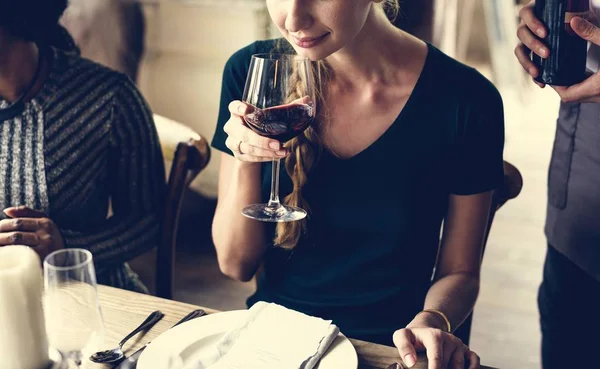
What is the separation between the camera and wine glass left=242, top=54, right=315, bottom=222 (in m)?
1.10

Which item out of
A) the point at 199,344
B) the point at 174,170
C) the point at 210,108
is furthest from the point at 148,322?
the point at 210,108

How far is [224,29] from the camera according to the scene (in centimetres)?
356

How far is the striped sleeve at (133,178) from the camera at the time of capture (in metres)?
1.58

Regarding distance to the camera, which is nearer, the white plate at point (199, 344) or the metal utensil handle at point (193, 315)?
the white plate at point (199, 344)

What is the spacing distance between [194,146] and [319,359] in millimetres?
702

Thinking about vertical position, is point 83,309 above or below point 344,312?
above

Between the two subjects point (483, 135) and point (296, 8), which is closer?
point (296, 8)

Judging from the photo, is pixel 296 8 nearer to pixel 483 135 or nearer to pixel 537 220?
pixel 483 135

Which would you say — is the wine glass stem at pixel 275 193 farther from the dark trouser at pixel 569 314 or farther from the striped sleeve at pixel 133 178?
the dark trouser at pixel 569 314

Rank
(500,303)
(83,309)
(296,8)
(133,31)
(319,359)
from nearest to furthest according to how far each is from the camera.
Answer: (83,309) < (319,359) < (296,8) < (500,303) < (133,31)

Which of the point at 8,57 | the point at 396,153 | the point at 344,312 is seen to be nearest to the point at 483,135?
the point at 396,153

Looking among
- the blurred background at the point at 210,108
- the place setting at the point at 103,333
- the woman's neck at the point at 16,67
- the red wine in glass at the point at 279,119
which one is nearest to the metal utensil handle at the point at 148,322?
the place setting at the point at 103,333

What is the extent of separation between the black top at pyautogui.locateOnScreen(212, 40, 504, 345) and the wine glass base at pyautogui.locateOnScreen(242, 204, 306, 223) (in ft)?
0.56

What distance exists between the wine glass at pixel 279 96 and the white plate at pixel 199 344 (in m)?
0.19
